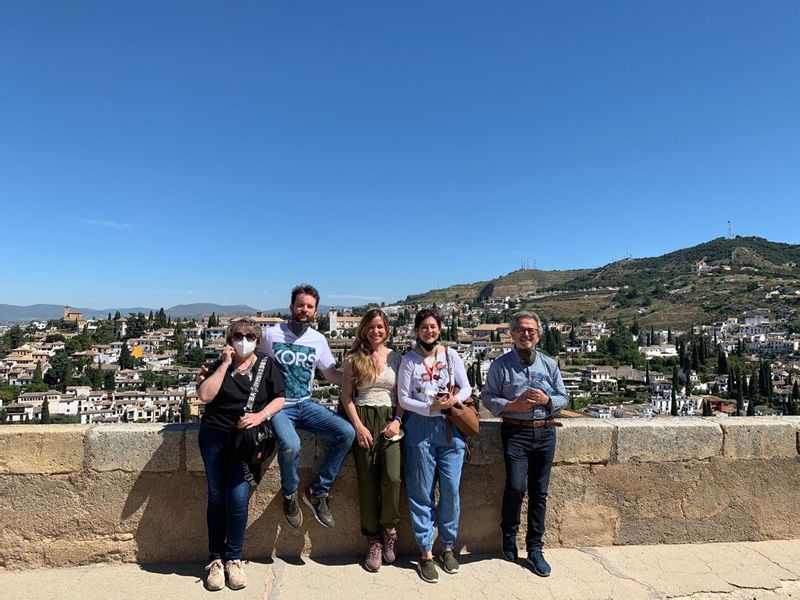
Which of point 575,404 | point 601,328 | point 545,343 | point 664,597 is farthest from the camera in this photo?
point 601,328

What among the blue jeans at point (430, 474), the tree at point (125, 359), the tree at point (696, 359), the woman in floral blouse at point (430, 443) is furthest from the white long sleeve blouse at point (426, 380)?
the tree at point (696, 359)

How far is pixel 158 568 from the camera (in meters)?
3.05

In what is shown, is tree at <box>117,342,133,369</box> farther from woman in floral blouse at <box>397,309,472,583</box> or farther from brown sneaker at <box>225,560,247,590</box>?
woman in floral blouse at <box>397,309,472,583</box>

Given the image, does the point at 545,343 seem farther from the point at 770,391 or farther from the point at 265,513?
the point at 265,513

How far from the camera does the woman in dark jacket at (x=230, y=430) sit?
2811 mm

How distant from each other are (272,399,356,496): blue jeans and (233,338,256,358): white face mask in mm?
408

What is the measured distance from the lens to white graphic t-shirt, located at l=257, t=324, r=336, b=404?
10.3 feet

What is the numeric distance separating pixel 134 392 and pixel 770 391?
2839 inches

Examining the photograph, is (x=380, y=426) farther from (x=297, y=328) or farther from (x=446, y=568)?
(x=446, y=568)

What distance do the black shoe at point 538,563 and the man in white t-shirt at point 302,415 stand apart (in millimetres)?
1261

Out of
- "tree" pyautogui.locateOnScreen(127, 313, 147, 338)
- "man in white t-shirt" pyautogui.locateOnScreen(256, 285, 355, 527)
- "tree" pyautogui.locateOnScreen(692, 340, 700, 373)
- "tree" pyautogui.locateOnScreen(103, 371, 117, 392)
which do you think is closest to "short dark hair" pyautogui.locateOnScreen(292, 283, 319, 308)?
"man in white t-shirt" pyautogui.locateOnScreen(256, 285, 355, 527)

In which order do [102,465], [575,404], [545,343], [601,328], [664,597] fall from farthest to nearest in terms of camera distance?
1. [601,328]
2. [545,343]
3. [575,404]
4. [102,465]
5. [664,597]

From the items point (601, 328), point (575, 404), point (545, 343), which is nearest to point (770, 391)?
point (575, 404)

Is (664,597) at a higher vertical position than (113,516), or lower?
lower
